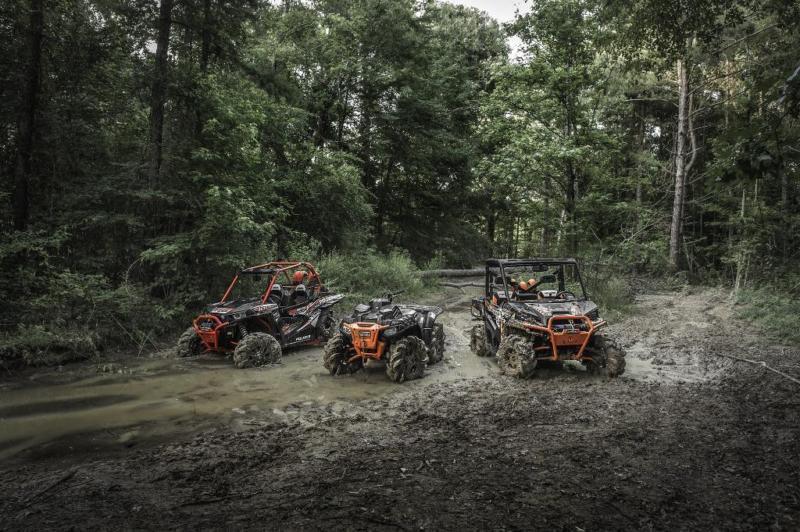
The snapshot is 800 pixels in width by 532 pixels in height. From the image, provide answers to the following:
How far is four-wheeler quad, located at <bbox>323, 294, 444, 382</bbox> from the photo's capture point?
24.2 feet

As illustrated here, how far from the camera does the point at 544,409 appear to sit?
5.79 m

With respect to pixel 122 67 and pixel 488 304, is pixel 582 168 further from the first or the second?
pixel 122 67

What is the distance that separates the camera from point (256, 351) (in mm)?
8328

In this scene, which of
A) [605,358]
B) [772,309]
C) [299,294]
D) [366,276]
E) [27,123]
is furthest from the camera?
[366,276]

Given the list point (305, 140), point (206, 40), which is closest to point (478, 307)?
point (206, 40)

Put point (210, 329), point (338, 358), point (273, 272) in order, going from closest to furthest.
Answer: point (338, 358) → point (210, 329) → point (273, 272)

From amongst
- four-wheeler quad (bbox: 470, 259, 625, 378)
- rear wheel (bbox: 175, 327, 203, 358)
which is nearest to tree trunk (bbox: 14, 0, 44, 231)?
rear wheel (bbox: 175, 327, 203, 358)

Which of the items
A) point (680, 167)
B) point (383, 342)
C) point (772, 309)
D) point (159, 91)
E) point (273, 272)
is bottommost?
point (383, 342)

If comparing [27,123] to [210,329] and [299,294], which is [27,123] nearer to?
[210,329]

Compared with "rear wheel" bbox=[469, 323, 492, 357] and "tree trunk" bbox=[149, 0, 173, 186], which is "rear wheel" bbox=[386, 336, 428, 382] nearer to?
"rear wheel" bbox=[469, 323, 492, 357]

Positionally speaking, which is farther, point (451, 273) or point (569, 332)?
point (451, 273)

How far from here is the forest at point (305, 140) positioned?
8477 millimetres

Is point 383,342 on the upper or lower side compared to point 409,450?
upper

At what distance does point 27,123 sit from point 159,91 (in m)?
2.56
